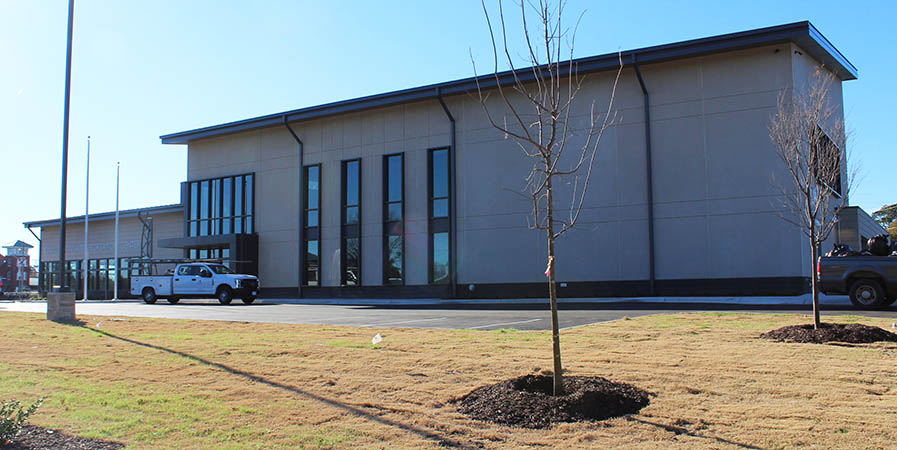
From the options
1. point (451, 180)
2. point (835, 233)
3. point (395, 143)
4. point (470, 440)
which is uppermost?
point (395, 143)

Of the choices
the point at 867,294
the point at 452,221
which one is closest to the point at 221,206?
the point at 452,221

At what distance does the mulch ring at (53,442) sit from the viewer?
16.5 ft

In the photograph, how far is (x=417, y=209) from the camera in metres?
32.1

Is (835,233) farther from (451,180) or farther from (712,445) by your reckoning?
(712,445)

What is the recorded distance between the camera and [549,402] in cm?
566

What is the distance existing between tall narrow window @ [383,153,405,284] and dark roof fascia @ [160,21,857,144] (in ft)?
10.2

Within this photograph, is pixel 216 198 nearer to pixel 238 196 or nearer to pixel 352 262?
pixel 238 196

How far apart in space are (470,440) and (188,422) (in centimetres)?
244

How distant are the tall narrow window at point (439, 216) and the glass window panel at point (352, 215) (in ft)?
15.1

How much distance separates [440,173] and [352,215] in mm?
5727

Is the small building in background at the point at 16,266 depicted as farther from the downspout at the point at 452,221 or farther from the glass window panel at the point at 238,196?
the downspout at the point at 452,221

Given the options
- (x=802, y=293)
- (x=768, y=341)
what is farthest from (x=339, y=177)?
(x=768, y=341)

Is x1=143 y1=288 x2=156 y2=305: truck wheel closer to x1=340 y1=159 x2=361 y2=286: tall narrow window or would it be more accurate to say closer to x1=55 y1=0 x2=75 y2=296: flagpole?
x1=340 y1=159 x2=361 y2=286: tall narrow window

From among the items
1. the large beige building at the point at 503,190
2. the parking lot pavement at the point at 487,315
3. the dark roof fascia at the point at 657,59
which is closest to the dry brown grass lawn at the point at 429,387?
the parking lot pavement at the point at 487,315
